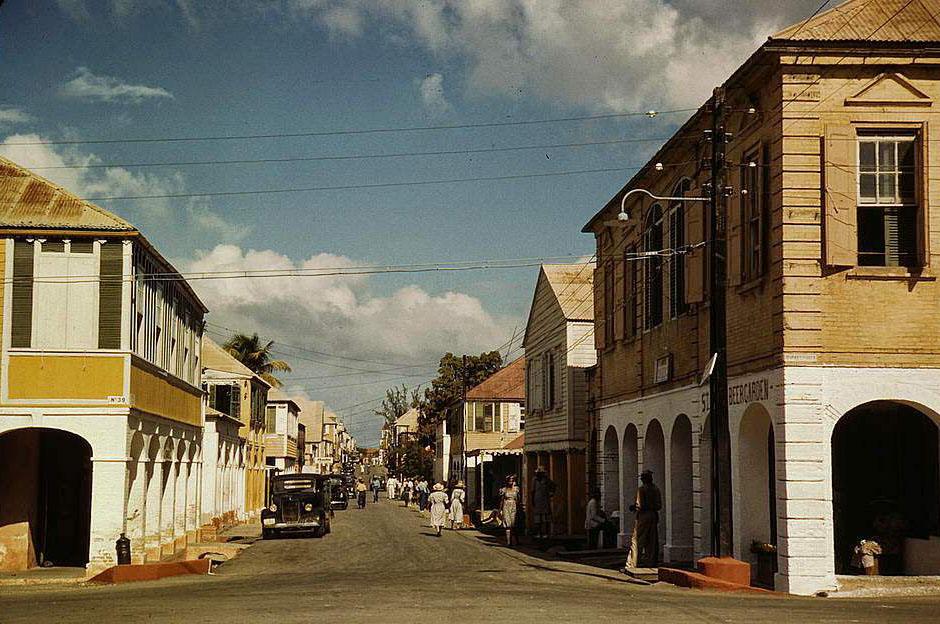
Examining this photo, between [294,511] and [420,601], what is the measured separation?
2569cm

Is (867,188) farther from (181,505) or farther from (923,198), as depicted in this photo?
(181,505)

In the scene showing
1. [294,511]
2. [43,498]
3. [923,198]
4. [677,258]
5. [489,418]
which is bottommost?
[294,511]

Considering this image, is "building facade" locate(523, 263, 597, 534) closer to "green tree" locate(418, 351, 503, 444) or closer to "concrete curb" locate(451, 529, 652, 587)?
"concrete curb" locate(451, 529, 652, 587)

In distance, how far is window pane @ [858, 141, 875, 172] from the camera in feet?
64.3

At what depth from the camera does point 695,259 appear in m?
23.9

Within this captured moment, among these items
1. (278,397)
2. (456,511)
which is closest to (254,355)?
(278,397)

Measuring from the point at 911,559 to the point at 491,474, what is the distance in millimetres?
45069

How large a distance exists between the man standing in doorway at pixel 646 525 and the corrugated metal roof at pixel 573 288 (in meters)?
15.7

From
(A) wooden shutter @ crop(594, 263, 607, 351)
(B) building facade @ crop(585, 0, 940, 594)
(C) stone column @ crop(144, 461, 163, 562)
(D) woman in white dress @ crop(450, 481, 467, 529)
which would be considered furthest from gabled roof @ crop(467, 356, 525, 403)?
(B) building facade @ crop(585, 0, 940, 594)

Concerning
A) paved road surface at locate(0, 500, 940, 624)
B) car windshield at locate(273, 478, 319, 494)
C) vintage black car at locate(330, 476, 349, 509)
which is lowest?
vintage black car at locate(330, 476, 349, 509)

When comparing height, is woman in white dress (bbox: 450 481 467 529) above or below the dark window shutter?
below

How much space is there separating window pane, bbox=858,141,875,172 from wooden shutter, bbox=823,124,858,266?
0.37 meters

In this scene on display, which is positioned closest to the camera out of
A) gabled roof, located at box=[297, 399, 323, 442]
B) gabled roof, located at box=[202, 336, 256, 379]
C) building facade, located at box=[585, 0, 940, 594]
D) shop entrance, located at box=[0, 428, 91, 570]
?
building facade, located at box=[585, 0, 940, 594]

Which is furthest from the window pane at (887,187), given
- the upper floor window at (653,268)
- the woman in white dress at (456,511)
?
the woman in white dress at (456,511)
